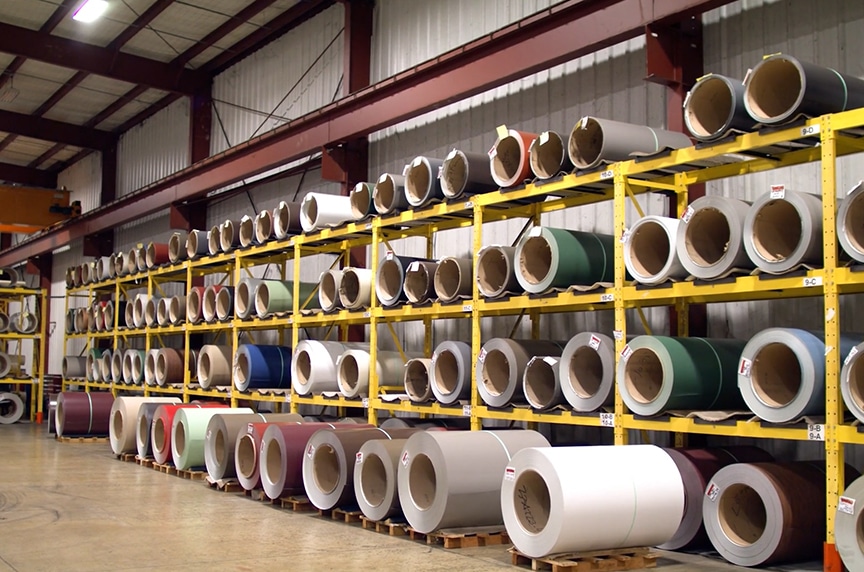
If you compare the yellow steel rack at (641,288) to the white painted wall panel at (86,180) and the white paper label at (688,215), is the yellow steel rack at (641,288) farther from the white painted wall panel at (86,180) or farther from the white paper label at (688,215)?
the white painted wall panel at (86,180)

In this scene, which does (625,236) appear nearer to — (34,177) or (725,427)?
(725,427)

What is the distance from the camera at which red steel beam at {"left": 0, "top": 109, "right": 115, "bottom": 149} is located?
20156mm

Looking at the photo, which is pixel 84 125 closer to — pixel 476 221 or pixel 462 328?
pixel 462 328

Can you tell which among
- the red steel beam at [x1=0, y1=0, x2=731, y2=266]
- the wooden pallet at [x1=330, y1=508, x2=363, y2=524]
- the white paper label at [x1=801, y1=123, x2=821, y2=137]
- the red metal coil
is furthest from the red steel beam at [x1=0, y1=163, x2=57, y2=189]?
the white paper label at [x1=801, y1=123, x2=821, y2=137]

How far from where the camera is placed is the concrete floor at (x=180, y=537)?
19.5ft

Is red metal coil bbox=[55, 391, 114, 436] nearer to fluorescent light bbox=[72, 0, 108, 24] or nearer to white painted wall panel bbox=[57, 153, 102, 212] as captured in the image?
fluorescent light bbox=[72, 0, 108, 24]

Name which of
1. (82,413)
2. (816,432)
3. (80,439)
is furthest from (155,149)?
(816,432)

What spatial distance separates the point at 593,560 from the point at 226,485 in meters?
4.79

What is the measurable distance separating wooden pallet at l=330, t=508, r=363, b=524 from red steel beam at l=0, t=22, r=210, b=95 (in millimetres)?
10712

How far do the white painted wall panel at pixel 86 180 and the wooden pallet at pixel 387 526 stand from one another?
1749cm

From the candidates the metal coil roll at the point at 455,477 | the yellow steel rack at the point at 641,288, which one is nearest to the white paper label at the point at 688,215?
the yellow steel rack at the point at 641,288

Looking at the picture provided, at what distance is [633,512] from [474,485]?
1.35 metres

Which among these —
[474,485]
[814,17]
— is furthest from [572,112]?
[474,485]

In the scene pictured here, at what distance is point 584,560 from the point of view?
5695 millimetres
